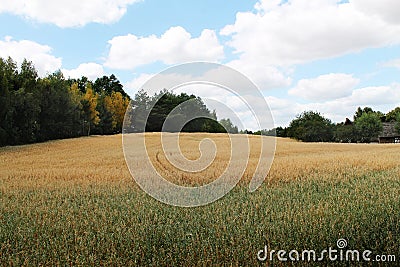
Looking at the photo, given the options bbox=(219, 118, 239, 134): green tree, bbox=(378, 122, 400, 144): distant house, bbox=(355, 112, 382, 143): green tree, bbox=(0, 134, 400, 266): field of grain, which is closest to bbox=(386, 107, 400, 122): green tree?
bbox=(378, 122, 400, 144): distant house

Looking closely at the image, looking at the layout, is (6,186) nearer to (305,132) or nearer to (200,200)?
(200,200)

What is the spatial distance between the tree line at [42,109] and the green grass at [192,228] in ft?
86.0

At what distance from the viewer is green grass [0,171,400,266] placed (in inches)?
213

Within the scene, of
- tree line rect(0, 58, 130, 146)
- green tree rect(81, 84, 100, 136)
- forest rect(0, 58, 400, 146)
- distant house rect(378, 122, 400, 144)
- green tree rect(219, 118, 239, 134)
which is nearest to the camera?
green tree rect(219, 118, 239, 134)

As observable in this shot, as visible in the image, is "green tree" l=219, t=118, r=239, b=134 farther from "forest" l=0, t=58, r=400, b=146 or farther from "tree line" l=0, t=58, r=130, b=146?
"tree line" l=0, t=58, r=130, b=146

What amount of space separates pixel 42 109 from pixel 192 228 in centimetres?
3706

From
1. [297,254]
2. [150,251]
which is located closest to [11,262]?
[150,251]

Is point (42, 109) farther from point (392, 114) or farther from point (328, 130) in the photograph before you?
point (392, 114)

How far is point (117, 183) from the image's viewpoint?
11961 millimetres

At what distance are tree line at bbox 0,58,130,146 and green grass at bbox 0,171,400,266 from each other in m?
26.2

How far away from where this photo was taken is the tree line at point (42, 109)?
33.2 m

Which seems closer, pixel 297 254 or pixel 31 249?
pixel 297 254

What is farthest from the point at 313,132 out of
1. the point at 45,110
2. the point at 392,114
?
the point at 392,114

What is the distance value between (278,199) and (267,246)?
10.5ft
